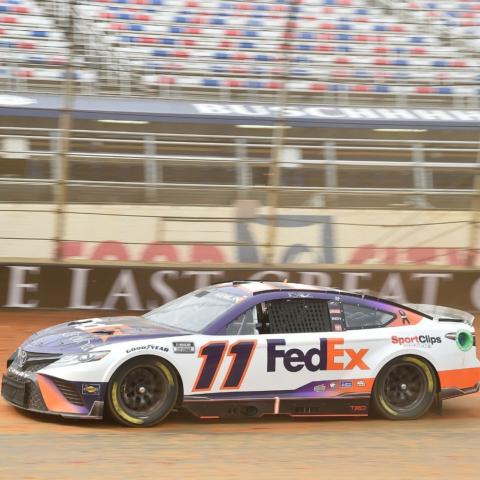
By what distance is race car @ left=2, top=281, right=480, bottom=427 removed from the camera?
7.29m

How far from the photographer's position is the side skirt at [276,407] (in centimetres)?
755

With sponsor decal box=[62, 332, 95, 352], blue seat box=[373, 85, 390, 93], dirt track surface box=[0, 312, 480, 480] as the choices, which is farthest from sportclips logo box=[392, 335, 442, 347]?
blue seat box=[373, 85, 390, 93]

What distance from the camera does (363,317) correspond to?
27.2ft

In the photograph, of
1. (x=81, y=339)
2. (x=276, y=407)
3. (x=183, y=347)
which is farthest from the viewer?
(x=276, y=407)

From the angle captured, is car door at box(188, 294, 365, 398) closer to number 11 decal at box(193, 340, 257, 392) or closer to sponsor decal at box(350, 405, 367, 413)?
number 11 decal at box(193, 340, 257, 392)

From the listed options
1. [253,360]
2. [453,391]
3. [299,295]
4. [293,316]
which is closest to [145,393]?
[253,360]

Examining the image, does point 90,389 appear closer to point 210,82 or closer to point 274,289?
point 274,289

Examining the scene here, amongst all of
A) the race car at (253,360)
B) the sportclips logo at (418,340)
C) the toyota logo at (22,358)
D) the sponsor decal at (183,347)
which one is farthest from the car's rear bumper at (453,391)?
the toyota logo at (22,358)

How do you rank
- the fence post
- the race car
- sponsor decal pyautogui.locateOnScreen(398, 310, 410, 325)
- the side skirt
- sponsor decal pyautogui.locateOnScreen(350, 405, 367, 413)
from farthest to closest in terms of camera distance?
the fence post, sponsor decal pyautogui.locateOnScreen(398, 310, 410, 325), sponsor decal pyautogui.locateOnScreen(350, 405, 367, 413), the side skirt, the race car

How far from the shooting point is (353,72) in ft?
59.8

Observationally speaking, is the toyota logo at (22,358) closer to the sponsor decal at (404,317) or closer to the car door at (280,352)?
the car door at (280,352)

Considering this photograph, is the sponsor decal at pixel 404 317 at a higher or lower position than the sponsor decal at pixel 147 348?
higher

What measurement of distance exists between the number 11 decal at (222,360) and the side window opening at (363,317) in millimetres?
1017

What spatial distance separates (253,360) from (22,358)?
1933mm
